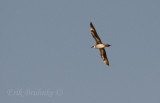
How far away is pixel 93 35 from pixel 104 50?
356 centimetres

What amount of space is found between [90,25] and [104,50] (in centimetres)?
460

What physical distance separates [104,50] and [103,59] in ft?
6.02

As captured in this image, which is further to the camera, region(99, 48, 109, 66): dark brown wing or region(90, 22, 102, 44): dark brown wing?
region(99, 48, 109, 66): dark brown wing

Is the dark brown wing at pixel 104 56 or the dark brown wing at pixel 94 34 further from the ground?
the dark brown wing at pixel 94 34

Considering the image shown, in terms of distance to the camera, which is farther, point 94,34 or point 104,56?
point 104,56

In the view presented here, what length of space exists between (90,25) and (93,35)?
153cm

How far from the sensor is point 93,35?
75.9 m

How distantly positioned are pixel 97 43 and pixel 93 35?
1.33 meters

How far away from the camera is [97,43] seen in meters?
76.2

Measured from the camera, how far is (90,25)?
250 feet

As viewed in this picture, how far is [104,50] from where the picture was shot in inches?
3078

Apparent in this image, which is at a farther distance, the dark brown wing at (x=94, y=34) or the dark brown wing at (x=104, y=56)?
the dark brown wing at (x=104, y=56)

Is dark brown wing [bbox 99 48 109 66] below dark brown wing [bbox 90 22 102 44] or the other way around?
below

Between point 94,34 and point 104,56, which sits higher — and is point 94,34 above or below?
above
